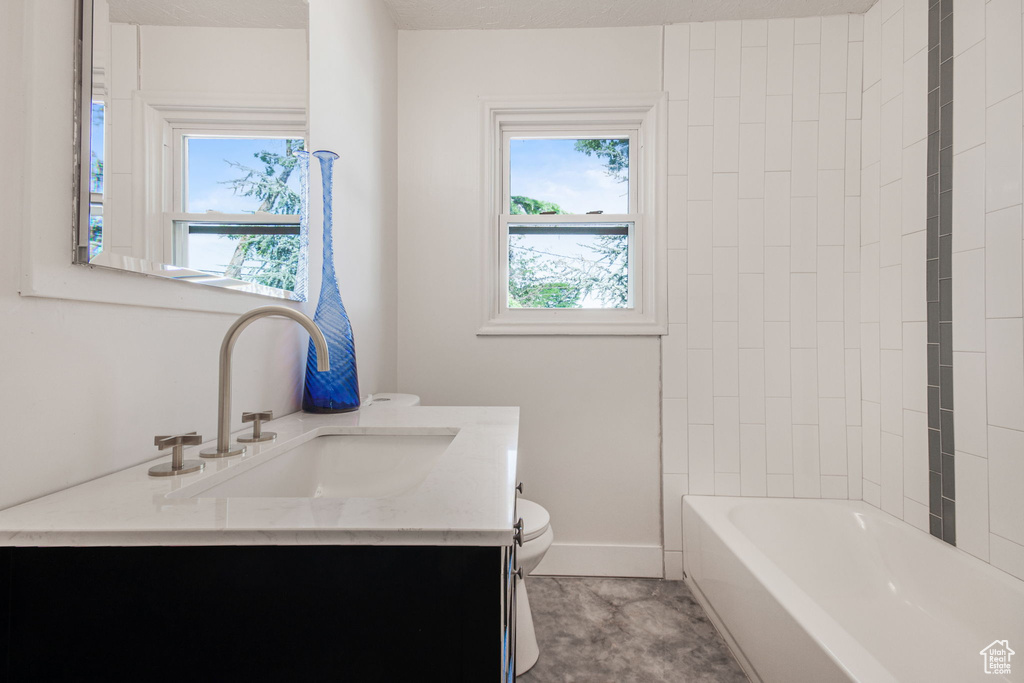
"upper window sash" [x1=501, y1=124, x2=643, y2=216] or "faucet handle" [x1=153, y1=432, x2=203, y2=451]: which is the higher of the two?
"upper window sash" [x1=501, y1=124, x2=643, y2=216]

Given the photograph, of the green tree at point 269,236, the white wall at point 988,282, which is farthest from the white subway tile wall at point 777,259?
the green tree at point 269,236

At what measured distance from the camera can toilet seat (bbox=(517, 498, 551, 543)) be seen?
1.44 metres

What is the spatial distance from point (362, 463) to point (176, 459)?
1.25 feet

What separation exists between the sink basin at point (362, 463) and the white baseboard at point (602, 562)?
127 centimetres

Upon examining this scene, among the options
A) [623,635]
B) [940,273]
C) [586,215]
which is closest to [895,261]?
[940,273]

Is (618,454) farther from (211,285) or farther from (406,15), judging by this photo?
(406,15)

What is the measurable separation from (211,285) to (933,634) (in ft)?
7.36

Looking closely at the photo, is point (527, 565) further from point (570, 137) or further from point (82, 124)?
point (570, 137)

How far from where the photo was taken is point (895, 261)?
1794 mm

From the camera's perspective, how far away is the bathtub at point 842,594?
117 cm

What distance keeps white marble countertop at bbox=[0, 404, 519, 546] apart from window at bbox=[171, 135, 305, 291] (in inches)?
16.0

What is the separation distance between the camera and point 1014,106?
1.33m

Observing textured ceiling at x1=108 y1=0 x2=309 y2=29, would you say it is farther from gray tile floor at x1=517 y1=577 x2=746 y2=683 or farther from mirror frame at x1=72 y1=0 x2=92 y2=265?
gray tile floor at x1=517 y1=577 x2=746 y2=683

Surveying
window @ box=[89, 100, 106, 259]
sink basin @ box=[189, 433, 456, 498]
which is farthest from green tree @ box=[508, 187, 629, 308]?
window @ box=[89, 100, 106, 259]
